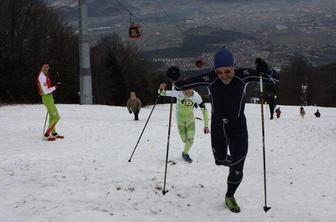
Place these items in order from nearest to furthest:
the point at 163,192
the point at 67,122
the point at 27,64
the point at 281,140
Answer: the point at 163,192
the point at 281,140
the point at 67,122
the point at 27,64

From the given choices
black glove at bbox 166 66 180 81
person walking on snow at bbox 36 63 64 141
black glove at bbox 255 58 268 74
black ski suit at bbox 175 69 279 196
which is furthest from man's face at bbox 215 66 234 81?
person walking on snow at bbox 36 63 64 141

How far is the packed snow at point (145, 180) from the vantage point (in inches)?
286

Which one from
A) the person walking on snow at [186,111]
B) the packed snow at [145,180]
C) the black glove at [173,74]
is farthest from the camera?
the person walking on snow at [186,111]

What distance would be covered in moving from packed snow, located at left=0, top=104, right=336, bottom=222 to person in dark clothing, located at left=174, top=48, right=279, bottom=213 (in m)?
0.92

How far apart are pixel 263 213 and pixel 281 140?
9.24m

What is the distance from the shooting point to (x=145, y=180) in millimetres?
9055

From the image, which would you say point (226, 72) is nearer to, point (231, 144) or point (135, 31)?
point (231, 144)

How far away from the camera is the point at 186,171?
34.0ft

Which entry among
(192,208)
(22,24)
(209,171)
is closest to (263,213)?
(192,208)

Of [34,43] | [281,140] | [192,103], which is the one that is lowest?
[281,140]

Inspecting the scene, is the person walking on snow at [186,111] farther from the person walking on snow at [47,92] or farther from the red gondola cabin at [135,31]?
the red gondola cabin at [135,31]

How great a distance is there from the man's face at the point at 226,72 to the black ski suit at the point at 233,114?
0.35ft

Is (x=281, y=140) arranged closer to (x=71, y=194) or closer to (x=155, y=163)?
(x=155, y=163)

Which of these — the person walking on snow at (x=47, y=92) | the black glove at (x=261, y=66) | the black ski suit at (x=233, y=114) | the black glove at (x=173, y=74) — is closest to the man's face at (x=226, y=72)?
the black ski suit at (x=233, y=114)
